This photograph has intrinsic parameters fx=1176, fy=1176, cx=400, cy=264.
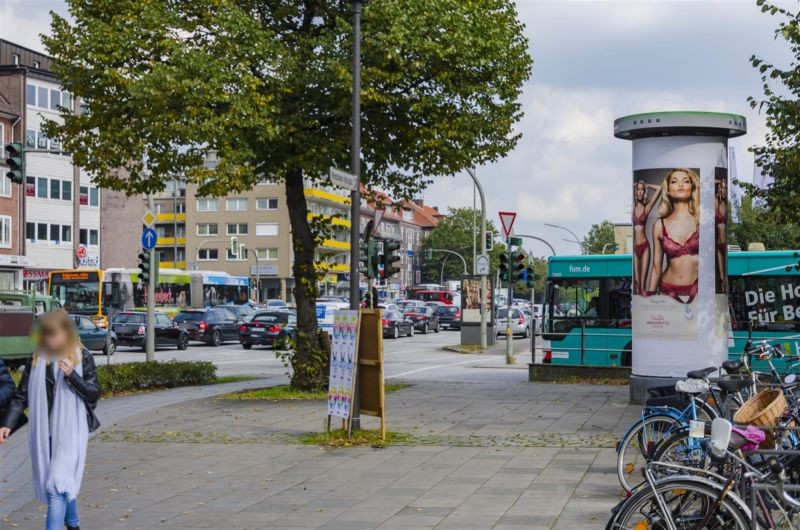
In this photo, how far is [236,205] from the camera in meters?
117

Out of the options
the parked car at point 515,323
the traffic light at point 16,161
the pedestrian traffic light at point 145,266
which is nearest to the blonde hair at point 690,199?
the pedestrian traffic light at point 145,266

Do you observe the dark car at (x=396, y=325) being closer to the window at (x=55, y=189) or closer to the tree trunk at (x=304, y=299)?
the window at (x=55, y=189)

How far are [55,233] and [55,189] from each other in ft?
9.03

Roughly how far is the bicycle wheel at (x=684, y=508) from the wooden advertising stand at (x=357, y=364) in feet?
26.6

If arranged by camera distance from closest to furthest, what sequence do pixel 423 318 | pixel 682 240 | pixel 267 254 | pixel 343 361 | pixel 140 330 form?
pixel 343 361
pixel 682 240
pixel 140 330
pixel 423 318
pixel 267 254

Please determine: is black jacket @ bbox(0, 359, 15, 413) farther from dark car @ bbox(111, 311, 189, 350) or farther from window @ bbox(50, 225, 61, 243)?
window @ bbox(50, 225, 61, 243)

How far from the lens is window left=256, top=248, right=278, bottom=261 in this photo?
383 feet

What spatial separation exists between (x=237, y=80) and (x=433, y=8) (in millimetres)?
3337

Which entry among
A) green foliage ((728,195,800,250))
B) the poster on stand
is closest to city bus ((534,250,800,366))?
the poster on stand

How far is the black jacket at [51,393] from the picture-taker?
7.07 m

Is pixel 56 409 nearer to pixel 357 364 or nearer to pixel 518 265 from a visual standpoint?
pixel 357 364

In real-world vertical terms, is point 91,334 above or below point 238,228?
below

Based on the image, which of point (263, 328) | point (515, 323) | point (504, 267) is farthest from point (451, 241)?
point (504, 267)

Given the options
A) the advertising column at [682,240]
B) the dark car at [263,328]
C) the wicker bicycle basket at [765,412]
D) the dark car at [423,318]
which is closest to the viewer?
the wicker bicycle basket at [765,412]
